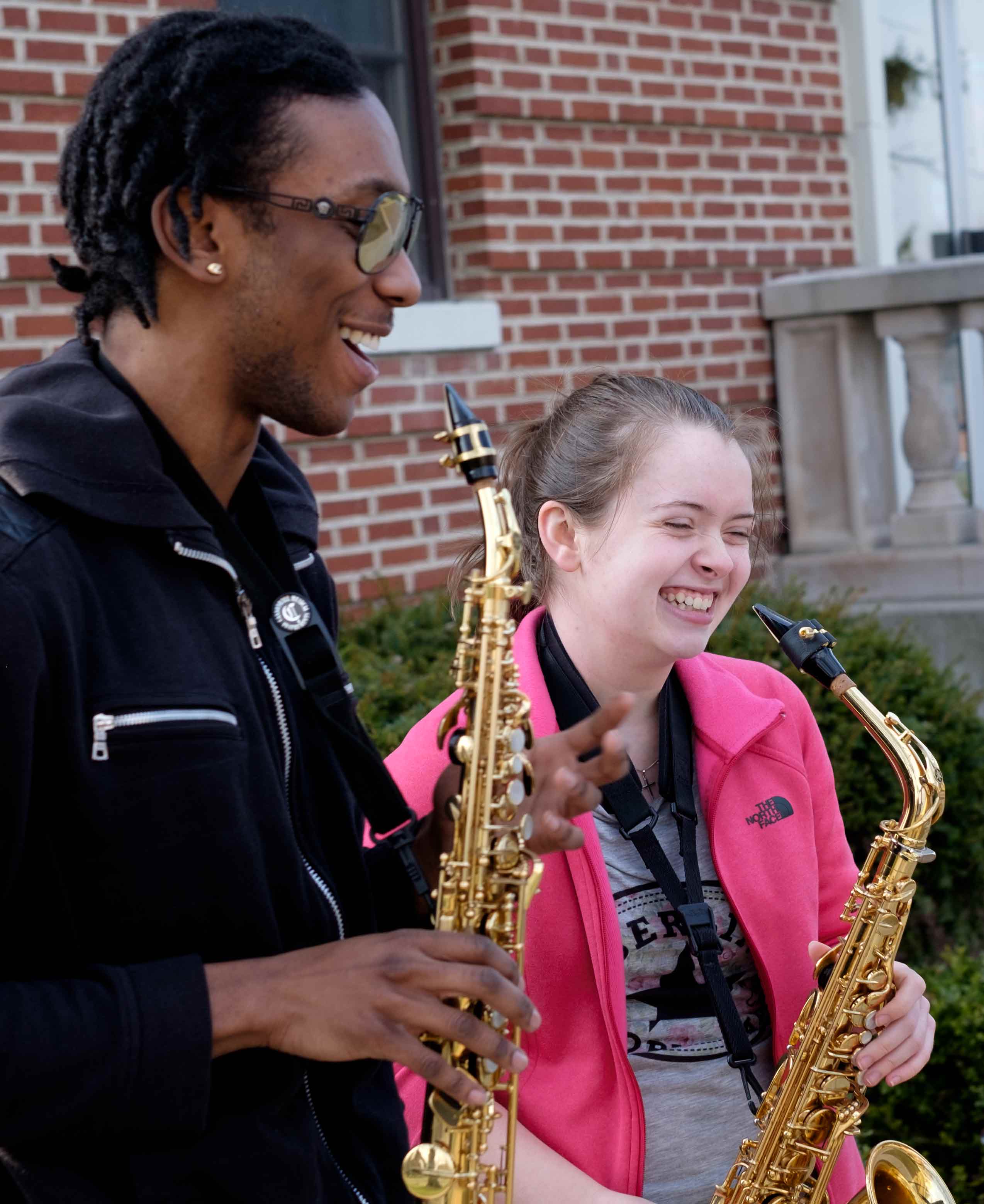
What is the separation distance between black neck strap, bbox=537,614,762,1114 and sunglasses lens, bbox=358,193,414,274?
1.02 metres

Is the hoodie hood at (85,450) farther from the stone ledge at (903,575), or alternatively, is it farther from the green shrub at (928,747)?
the stone ledge at (903,575)

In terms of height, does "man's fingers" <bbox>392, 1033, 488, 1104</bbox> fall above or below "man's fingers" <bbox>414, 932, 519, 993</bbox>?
below

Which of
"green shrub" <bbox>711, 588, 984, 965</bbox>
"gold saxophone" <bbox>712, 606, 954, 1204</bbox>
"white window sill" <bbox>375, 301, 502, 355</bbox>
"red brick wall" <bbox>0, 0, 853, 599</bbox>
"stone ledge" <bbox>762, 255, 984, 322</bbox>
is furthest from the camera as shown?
"stone ledge" <bbox>762, 255, 984, 322</bbox>

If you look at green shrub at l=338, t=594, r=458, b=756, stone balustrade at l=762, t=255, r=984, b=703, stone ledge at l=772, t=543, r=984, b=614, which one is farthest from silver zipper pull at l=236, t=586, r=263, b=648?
stone balustrade at l=762, t=255, r=984, b=703

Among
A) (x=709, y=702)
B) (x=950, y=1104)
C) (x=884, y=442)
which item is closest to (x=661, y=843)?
(x=709, y=702)

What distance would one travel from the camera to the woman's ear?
2.68 meters

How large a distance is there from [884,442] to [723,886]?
483 cm

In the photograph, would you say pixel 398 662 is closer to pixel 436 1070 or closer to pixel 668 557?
pixel 668 557

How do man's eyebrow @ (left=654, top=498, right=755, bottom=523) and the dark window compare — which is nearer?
man's eyebrow @ (left=654, top=498, right=755, bottom=523)

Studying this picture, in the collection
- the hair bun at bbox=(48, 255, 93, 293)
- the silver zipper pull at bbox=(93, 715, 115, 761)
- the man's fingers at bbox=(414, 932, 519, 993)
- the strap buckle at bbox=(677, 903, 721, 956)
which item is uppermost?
the hair bun at bbox=(48, 255, 93, 293)

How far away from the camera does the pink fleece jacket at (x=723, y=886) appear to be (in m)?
2.33

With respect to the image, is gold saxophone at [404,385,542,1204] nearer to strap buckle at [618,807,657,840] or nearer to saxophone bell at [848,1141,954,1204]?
strap buckle at [618,807,657,840]

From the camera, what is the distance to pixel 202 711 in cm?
164

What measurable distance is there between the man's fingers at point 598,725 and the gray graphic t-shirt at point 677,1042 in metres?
0.76
